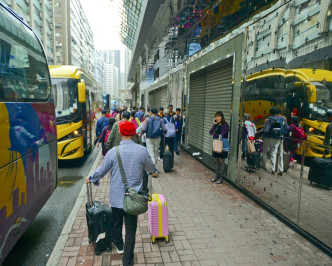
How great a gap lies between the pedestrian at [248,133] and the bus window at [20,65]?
13.6 feet

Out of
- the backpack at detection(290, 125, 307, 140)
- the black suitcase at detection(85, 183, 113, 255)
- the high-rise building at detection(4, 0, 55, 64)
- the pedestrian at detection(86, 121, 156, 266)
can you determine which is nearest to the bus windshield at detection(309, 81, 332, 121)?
the backpack at detection(290, 125, 307, 140)

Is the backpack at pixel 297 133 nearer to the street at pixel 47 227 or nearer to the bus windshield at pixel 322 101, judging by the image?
the bus windshield at pixel 322 101

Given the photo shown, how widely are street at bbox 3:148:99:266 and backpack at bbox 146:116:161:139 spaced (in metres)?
2.28

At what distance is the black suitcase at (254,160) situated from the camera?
5598 mm

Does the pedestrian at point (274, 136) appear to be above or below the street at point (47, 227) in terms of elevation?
above

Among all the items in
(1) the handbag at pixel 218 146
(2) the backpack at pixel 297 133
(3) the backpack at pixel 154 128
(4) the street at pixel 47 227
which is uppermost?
(2) the backpack at pixel 297 133

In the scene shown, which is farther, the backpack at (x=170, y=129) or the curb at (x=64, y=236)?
the backpack at (x=170, y=129)

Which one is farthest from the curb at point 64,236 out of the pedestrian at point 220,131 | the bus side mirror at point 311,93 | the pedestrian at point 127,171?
Result: the bus side mirror at point 311,93

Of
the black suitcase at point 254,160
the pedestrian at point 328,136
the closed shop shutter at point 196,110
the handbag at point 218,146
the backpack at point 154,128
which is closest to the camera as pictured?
the pedestrian at point 328,136

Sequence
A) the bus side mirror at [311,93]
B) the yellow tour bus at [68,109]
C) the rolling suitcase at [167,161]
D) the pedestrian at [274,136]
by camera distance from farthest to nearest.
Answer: the yellow tour bus at [68,109] → the rolling suitcase at [167,161] → the pedestrian at [274,136] → the bus side mirror at [311,93]

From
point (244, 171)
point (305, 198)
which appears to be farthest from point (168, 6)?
point (305, 198)

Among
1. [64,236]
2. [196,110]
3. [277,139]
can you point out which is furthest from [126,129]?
[196,110]

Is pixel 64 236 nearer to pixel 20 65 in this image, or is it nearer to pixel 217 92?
pixel 20 65

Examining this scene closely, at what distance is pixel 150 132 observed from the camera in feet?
24.7
